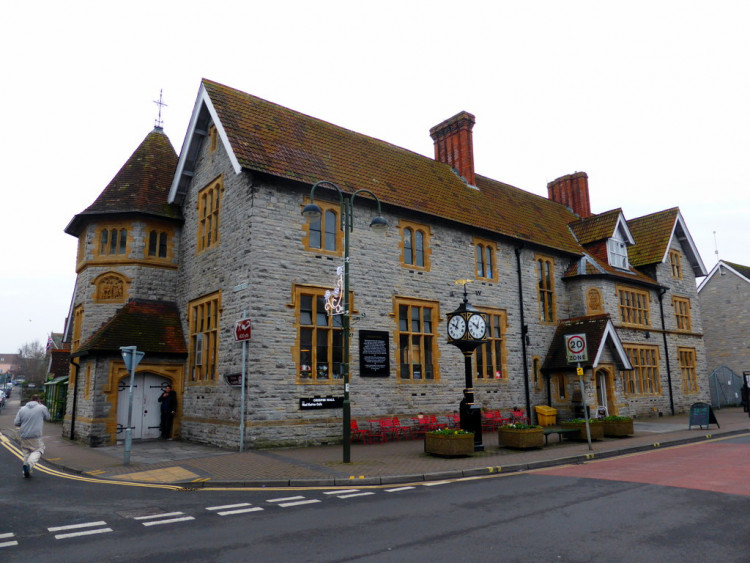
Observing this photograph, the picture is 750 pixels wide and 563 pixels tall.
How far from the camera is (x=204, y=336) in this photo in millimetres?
18391

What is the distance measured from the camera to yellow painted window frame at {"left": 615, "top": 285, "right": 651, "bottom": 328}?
26.4m

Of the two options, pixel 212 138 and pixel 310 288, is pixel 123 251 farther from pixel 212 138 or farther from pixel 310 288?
pixel 310 288

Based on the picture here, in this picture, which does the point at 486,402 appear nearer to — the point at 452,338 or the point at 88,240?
the point at 452,338

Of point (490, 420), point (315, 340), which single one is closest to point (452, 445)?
point (315, 340)

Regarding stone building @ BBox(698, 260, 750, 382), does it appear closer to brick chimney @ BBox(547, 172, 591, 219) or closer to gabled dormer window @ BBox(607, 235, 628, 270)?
brick chimney @ BBox(547, 172, 591, 219)

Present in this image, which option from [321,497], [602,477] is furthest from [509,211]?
[321,497]

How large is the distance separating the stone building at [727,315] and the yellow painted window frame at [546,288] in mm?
20469

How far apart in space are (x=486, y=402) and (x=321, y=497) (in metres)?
13.2

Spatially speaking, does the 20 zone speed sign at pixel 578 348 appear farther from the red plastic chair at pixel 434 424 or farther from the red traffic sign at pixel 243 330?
the red traffic sign at pixel 243 330

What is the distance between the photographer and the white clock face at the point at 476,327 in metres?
14.9

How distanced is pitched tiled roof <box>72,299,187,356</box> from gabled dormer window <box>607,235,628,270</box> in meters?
21.9

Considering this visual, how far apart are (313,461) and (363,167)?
12.1m

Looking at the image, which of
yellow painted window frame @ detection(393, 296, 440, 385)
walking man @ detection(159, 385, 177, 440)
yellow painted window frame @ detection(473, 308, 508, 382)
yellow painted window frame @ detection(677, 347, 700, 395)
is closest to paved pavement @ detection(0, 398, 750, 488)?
walking man @ detection(159, 385, 177, 440)

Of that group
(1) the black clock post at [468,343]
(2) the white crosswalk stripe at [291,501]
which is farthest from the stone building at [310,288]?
(2) the white crosswalk stripe at [291,501]
